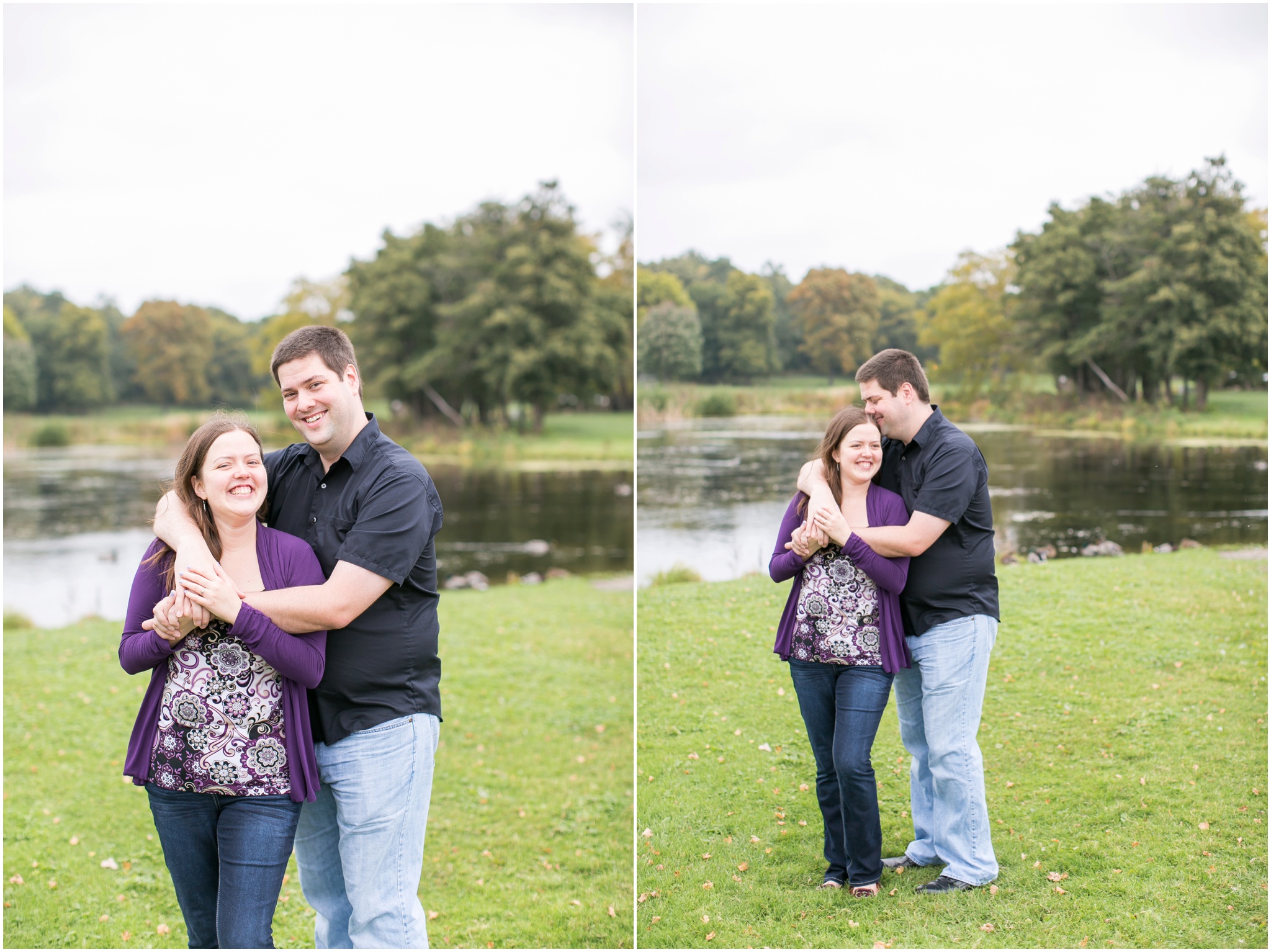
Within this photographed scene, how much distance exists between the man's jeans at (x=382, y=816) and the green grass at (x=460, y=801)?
4.15 ft


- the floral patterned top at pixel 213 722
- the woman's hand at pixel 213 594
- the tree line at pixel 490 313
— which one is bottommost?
the floral patterned top at pixel 213 722

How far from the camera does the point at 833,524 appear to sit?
2.82 metres

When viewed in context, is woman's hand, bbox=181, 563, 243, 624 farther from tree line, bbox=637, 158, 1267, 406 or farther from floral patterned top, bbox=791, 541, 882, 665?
tree line, bbox=637, 158, 1267, 406

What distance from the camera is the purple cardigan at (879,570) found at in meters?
2.85

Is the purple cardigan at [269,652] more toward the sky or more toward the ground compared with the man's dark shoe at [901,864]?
more toward the sky

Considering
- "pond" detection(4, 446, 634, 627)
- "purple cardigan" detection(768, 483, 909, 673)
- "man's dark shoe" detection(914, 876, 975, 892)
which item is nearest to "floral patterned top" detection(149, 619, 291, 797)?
"purple cardigan" detection(768, 483, 909, 673)

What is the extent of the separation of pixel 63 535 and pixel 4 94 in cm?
437

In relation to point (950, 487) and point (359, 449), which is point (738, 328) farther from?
point (359, 449)

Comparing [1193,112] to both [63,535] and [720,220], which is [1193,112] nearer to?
[720,220]

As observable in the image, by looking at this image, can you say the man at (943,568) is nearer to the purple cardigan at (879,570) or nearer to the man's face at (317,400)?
the purple cardigan at (879,570)

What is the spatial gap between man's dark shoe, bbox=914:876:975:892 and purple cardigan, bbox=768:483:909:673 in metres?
0.83

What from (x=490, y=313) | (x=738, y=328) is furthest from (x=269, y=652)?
(x=490, y=313)

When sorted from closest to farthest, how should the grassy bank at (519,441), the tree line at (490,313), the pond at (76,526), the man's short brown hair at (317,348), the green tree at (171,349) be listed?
the man's short brown hair at (317,348)
the green tree at (171,349)
the pond at (76,526)
the tree line at (490,313)
the grassy bank at (519,441)

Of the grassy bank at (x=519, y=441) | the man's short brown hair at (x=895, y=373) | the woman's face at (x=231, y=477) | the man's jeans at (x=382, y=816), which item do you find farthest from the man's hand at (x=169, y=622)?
the grassy bank at (x=519, y=441)
